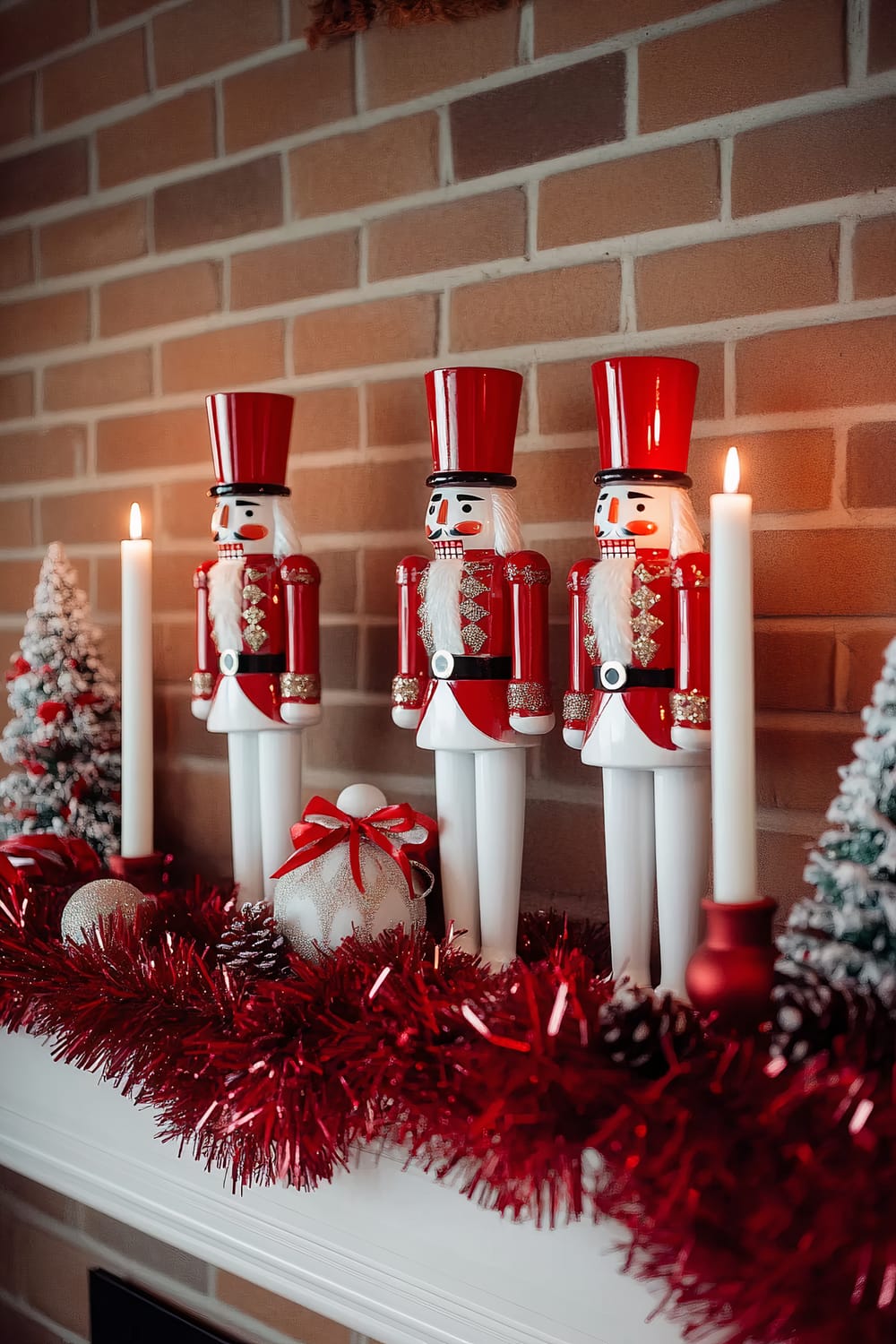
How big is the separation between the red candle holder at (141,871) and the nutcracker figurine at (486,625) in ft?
1.12

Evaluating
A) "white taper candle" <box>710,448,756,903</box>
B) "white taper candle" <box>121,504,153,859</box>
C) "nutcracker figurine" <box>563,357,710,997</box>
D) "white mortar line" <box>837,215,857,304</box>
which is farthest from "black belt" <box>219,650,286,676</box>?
"white mortar line" <box>837,215,857,304</box>

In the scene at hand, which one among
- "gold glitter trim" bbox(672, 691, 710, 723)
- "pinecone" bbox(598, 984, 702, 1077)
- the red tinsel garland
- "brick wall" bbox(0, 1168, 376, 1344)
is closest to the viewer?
the red tinsel garland

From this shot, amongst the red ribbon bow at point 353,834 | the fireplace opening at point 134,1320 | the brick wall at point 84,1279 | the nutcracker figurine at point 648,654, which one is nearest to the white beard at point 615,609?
the nutcracker figurine at point 648,654

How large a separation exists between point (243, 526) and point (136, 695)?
0.66ft

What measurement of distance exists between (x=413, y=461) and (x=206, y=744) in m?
0.41

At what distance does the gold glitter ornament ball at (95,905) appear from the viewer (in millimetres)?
928

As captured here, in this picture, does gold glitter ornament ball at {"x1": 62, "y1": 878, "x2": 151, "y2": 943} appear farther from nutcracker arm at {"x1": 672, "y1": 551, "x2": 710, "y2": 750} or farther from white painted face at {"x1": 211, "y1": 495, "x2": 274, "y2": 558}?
nutcracker arm at {"x1": 672, "y1": 551, "x2": 710, "y2": 750}

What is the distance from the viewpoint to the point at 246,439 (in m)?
0.99

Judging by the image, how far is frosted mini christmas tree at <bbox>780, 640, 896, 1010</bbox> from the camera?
24.7 inches

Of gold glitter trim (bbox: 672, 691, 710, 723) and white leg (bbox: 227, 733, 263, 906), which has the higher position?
gold glitter trim (bbox: 672, 691, 710, 723)

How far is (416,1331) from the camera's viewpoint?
0.76 m

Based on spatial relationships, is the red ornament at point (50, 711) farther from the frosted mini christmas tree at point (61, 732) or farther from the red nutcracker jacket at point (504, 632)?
the red nutcracker jacket at point (504, 632)

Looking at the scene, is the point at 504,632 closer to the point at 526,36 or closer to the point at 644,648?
the point at 644,648

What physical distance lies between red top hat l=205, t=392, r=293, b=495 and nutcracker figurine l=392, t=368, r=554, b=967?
7.1 inches
